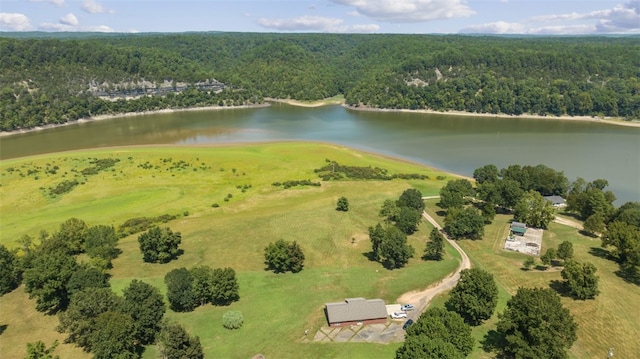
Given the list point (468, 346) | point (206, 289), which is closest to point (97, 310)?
point (206, 289)

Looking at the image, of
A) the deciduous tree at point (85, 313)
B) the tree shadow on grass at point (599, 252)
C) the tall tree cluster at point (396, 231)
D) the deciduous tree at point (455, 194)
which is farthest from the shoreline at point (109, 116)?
the tree shadow on grass at point (599, 252)

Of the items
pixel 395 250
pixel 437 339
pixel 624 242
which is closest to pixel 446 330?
pixel 437 339

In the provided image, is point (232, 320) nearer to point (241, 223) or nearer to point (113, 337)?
point (113, 337)

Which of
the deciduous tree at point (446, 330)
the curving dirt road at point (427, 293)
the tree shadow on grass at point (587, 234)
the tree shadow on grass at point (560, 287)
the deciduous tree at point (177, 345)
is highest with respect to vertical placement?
the deciduous tree at point (446, 330)

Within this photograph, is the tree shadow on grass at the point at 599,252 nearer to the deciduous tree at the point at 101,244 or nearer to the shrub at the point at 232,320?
the shrub at the point at 232,320

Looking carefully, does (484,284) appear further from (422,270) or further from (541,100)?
(541,100)
